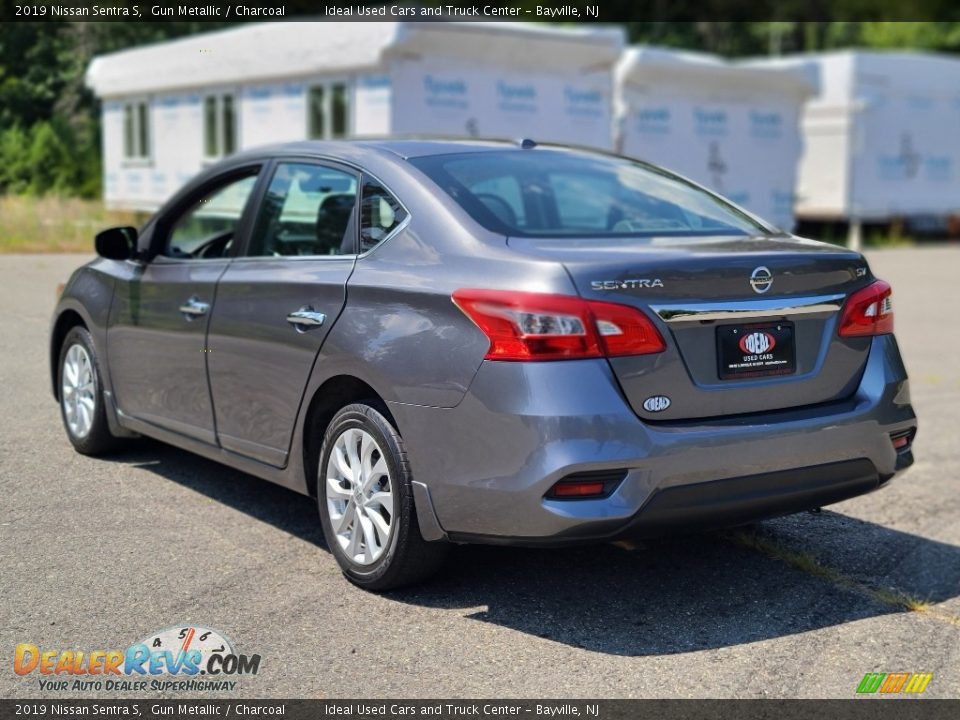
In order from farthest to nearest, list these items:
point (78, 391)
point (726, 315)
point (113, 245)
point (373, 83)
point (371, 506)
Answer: point (373, 83), point (78, 391), point (113, 245), point (371, 506), point (726, 315)

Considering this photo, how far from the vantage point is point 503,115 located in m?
17.0

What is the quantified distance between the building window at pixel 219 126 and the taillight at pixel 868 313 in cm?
1560

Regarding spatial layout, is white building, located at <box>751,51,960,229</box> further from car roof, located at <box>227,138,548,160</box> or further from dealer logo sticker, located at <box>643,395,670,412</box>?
dealer logo sticker, located at <box>643,395,670,412</box>

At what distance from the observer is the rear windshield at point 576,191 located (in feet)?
15.4

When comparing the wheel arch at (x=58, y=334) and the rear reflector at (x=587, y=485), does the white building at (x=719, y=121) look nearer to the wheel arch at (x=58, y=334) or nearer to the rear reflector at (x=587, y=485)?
the wheel arch at (x=58, y=334)

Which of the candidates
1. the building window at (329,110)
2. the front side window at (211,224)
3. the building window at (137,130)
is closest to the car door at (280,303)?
the front side window at (211,224)

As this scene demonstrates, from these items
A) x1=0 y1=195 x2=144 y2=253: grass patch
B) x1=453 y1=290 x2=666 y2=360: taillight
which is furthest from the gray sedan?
x1=0 y1=195 x2=144 y2=253: grass patch

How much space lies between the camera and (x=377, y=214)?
4.76 m

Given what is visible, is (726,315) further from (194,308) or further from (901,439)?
(194,308)

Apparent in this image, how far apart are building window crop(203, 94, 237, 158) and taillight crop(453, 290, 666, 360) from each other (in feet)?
52.0

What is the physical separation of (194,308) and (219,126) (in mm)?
14815

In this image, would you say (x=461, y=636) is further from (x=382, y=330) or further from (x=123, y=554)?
(x=123, y=554)

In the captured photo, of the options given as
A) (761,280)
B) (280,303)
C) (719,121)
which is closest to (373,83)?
(719,121)

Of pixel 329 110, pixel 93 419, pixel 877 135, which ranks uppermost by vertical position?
pixel 329 110
